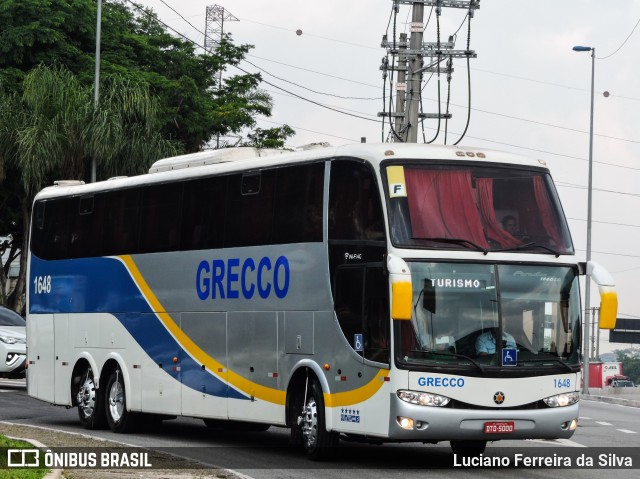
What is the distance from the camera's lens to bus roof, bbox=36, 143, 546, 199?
17.0 m

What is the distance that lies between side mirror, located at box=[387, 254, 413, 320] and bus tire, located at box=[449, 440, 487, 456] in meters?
3.20

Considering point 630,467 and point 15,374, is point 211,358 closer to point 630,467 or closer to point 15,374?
point 630,467

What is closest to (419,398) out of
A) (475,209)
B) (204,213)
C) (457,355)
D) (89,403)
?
(457,355)

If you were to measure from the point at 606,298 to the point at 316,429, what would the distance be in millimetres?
3614

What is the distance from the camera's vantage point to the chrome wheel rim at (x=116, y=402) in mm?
22219

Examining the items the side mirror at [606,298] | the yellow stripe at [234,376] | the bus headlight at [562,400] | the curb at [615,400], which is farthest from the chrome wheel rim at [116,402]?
the curb at [615,400]

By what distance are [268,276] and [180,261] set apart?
7.94ft

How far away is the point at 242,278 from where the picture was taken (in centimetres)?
1909

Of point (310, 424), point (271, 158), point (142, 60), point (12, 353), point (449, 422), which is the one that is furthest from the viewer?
point (142, 60)

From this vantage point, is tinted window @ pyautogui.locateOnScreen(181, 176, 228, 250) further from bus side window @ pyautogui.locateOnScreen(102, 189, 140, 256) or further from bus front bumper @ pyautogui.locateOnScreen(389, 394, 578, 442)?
bus front bumper @ pyautogui.locateOnScreen(389, 394, 578, 442)

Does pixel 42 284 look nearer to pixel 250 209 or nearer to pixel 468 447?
pixel 250 209

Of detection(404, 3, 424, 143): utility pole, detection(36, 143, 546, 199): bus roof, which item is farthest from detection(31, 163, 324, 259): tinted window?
detection(404, 3, 424, 143): utility pole

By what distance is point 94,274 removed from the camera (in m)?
23.0
